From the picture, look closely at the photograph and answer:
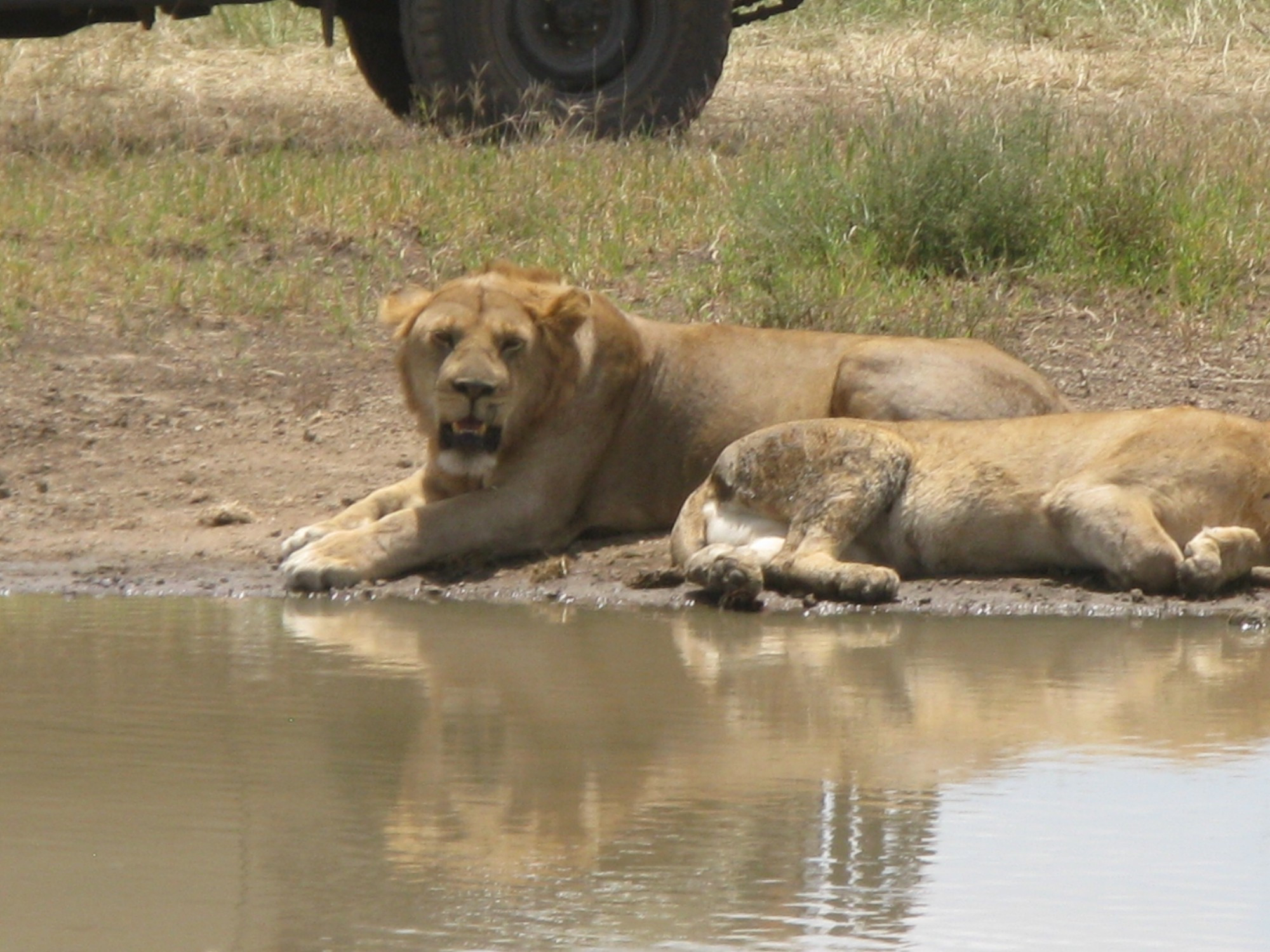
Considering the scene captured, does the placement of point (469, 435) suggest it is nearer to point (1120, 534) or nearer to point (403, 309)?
point (403, 309)

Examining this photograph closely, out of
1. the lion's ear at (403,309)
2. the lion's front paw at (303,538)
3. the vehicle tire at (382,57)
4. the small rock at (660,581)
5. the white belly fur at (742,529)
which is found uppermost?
the vehicle tire at (382,57)

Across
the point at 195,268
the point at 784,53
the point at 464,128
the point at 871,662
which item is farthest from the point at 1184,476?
the point at 784,53

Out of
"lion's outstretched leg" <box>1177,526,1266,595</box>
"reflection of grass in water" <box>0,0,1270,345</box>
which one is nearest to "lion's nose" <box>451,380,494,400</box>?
"lion's outstretched leg" <box>1177,526,1266,595</box>

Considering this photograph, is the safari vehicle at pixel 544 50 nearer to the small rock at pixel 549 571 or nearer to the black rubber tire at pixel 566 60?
the black rubber tire at pixel 566 60

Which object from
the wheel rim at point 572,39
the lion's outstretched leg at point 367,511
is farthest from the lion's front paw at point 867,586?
the wheel rim at point 572,39

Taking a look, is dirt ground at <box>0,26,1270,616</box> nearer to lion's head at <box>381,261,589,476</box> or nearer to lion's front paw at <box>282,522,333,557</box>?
lion's front paw at <box>282,522,333,557</box>

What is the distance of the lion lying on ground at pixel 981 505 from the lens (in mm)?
6398

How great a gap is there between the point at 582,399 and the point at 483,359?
0.49m

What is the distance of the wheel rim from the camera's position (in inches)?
492

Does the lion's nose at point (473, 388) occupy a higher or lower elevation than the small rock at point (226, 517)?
higher

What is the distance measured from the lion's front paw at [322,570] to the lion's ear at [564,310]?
0.96 metres

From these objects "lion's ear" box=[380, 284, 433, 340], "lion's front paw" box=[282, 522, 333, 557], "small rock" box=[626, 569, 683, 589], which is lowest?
"small rock" box=[626, 569, 683, 589]

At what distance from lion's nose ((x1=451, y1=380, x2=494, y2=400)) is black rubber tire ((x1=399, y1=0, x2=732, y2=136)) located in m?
5.29

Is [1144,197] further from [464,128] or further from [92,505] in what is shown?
[92,505]
